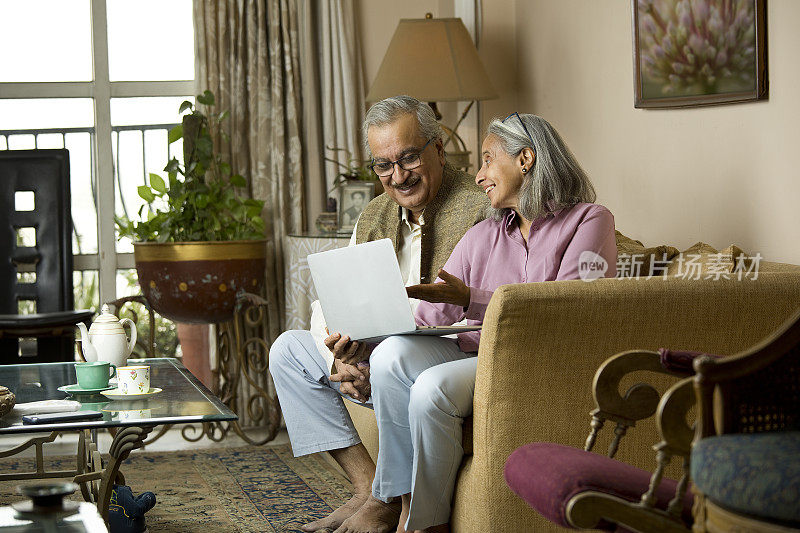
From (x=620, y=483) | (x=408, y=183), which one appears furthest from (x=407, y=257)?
(x=620, y=483)

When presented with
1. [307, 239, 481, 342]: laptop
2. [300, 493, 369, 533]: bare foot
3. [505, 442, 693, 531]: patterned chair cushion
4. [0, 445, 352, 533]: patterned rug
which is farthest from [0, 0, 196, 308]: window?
[505, 442, 693, 531]: patterned chair cushion

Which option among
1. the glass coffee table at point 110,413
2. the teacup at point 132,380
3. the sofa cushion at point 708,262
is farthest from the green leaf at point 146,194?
the sofa cushion at point 708,262

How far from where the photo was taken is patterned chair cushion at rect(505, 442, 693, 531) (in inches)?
62.1

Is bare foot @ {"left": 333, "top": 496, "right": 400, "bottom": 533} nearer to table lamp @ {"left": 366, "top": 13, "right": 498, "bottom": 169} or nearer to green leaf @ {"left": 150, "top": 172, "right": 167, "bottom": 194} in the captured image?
table lamp @ {"left": 366, "top": 13, "right": 498, "bottom": 169}

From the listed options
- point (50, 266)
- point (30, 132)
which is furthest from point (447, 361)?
point (30, 132)

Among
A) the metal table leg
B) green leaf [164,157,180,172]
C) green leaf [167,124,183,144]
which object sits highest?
green leaf [167,124,183,144]

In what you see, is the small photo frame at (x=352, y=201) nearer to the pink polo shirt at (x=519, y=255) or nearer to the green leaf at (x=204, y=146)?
the green leaf at (x=204, y=146)

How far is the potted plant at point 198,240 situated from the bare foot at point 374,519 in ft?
4.70

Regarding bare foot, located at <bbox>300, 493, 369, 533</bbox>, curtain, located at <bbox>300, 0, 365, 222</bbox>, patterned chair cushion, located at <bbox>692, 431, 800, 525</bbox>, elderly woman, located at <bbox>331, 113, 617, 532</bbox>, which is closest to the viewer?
patterned chair cushion, located at <bbox>692, 431, 800, 525</bbox>

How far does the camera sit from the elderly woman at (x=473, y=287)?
7.23ft

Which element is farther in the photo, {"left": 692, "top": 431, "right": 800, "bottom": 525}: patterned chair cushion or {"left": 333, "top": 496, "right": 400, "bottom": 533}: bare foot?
{"left": 333, "top": 496, "right": 400, "bottom": 533}: bare foot

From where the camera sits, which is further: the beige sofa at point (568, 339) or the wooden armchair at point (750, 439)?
the beige sofa at point (568, 339)

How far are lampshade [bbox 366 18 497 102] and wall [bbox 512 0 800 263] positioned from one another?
29cm

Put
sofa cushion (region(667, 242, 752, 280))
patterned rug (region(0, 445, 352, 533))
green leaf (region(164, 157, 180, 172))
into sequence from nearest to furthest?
sofa cushion (region(667, 242, 752, 280))
patterned rug (region(0, 445, 352, 533))
green leaf (region(164, 157, 180, 172))
